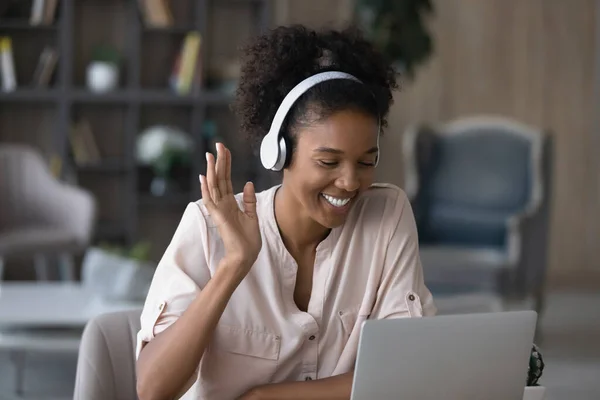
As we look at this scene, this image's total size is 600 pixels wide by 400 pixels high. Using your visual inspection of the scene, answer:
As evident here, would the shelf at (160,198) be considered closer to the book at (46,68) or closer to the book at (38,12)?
the book at (46,68)

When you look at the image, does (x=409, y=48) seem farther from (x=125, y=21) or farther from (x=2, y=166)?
(x=2, y=166)

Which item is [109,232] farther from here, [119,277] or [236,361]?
[236,361]

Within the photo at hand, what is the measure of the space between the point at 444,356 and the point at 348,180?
401 millimetres

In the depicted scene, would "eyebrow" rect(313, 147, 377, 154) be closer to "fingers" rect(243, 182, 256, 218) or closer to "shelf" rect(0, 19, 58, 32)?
"fingers" rect(243, 182, 256, 218)

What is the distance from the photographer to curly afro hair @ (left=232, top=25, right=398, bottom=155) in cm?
Answer: 174

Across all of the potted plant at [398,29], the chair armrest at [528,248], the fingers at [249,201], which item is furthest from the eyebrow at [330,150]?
the potted plant at [398,29]

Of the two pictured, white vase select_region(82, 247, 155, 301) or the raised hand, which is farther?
white vase select_region(82, 247, 155, 301)

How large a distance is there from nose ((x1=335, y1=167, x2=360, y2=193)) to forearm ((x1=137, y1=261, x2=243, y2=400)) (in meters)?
0.22

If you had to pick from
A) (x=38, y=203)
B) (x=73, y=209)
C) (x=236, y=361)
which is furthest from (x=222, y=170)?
(x=38, y=203)

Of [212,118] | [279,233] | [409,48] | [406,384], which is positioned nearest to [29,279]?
[212,118]

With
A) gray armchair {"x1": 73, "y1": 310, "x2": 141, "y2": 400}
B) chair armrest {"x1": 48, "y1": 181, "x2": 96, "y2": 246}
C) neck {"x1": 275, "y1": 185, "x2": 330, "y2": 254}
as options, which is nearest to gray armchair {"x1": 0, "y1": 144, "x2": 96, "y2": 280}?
chair armrest {"x1": 48, "y1": 181, "x2": 96, "y2": 246}

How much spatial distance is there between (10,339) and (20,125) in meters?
2.97

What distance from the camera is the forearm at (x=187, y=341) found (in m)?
A: 1.65

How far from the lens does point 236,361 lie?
177cm
